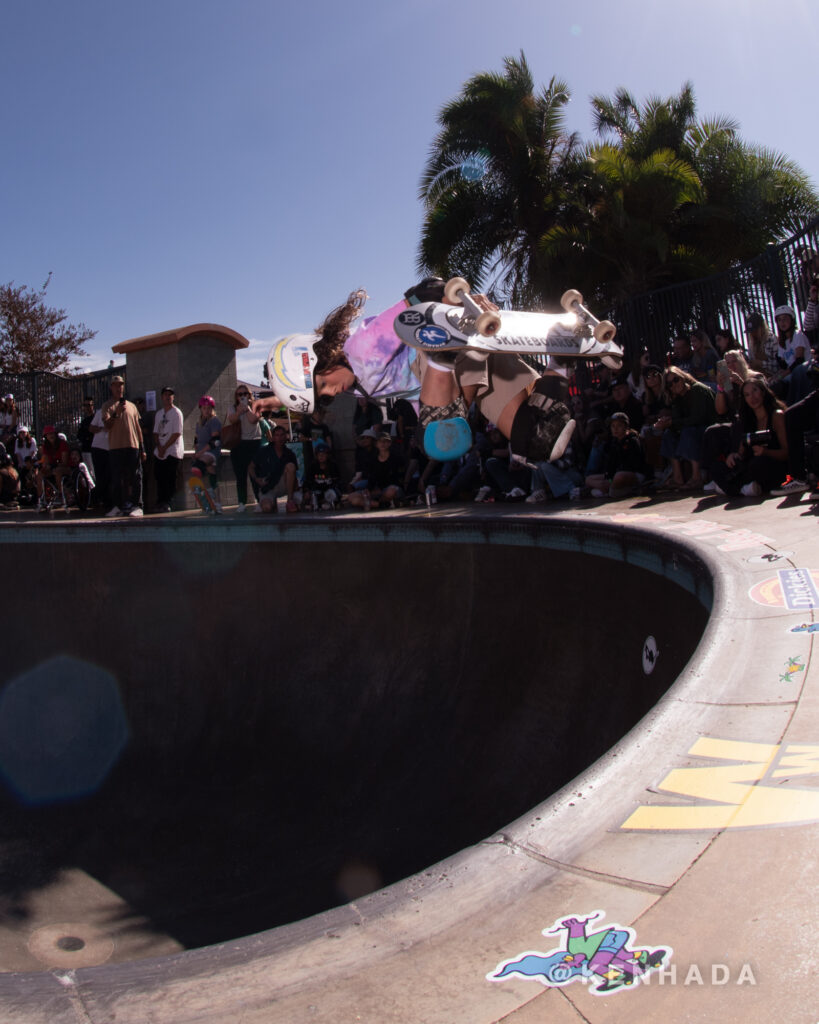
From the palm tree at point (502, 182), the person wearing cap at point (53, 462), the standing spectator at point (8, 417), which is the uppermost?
the palm tree at point (502, 182)

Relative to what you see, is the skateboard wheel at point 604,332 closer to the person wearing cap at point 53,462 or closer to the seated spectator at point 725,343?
the seated spectator at point 725,343

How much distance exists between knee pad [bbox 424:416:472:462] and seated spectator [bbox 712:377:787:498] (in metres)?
2.36

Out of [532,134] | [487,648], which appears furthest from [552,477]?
[532,134]

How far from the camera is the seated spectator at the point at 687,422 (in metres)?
7.83

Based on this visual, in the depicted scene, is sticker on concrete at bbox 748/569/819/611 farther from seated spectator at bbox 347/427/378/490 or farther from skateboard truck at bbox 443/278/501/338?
seated spectator at bbox 347/427/378/490

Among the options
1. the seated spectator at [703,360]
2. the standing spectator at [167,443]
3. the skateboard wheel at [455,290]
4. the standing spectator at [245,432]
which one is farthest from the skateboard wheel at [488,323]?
the standing spectator at [167,443]

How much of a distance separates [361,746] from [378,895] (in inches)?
191

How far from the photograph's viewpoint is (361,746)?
646 centimetres

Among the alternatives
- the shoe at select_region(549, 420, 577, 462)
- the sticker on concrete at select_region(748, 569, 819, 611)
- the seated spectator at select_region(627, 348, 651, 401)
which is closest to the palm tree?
the seated spectator at select_region(627, 348, 651, 401)

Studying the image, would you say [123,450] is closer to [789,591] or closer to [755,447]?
[755,447]

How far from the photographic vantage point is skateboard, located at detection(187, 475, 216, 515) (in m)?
10.8

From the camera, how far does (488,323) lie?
582cm

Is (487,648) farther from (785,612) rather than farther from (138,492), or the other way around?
(138,492)

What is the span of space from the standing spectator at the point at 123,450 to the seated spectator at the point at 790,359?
810 cm
